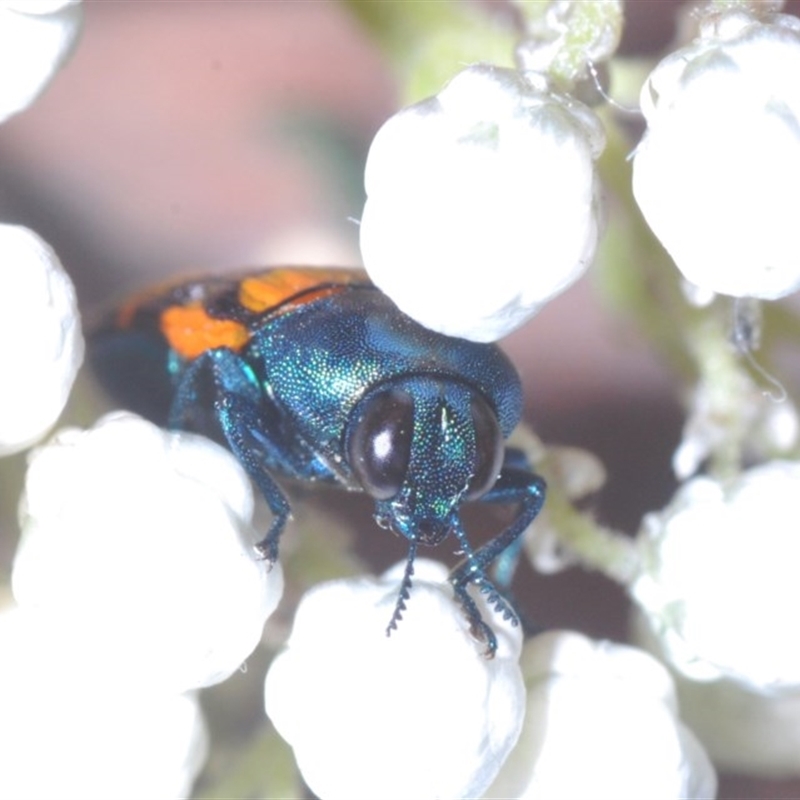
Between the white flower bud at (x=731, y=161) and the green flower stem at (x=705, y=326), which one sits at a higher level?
the white flower bud at (x=731, y=161)

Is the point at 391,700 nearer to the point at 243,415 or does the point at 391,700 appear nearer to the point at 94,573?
the point at 94,573

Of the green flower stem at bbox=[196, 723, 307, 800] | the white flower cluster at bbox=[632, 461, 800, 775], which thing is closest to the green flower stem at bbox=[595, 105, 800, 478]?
the white flower cluster at bbox=[632, 461, 800, 775]

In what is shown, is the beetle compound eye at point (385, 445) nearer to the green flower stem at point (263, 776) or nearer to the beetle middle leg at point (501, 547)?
the beetle middle leg at point (501, 547)

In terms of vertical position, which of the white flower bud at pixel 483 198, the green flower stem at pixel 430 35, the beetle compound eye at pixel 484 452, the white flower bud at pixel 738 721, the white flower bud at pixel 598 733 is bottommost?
the white flower bud at pixel 738 721

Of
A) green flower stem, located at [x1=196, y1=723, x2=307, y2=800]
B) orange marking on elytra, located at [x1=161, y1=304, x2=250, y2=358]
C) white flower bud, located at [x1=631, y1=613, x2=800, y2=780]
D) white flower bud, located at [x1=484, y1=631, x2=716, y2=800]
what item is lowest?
white flower bud, located at [x1=631, y1=613, x2=800, y2=780]

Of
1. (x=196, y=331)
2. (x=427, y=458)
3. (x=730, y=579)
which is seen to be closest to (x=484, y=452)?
(x=427, y=458)

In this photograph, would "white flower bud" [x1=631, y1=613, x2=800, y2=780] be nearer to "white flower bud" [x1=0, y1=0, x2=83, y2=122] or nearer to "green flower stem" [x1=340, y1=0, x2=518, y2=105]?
"green flower stem" [x1=340, y1=0, x2=518, y2=105]

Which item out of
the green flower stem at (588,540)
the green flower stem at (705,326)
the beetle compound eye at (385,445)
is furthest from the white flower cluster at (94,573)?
the green flower stem at (705,326)

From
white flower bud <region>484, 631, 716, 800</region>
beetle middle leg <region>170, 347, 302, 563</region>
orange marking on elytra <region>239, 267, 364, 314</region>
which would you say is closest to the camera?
white flower bud <region>484, 631, 716, 800</region>
